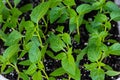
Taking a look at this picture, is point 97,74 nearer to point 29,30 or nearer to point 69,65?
point 69,65

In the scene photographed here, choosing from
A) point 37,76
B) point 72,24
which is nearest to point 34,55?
point 37,76

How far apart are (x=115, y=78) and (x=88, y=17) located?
246 mm

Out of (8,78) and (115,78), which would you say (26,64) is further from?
(115,78)

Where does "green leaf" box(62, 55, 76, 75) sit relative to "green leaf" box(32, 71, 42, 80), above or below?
above

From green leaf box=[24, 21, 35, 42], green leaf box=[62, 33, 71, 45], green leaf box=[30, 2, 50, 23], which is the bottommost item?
green leaf box=[62, 33, 71, 45]

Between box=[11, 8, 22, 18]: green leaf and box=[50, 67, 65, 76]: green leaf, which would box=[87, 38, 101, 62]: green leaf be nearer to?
box=[50, 67, 65, 76]: green leaf

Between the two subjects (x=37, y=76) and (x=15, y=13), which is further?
(x=15, y=13)

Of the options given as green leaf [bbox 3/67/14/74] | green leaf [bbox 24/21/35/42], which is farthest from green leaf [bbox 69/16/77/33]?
green leaf [bbox 3/67/14/74]

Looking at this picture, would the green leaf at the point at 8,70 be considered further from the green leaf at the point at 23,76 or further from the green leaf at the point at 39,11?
the green leaf at the point at 39,11

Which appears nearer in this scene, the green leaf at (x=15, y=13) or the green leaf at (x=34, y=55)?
the green leaf at (x=34, y=55)

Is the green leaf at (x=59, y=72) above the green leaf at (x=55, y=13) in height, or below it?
below

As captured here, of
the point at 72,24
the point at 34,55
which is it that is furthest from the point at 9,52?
the point at 72,24

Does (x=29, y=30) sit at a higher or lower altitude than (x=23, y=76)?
higher

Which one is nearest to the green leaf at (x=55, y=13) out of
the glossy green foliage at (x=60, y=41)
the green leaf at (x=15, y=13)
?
the glossy green foliage at (x=60, y=41)
